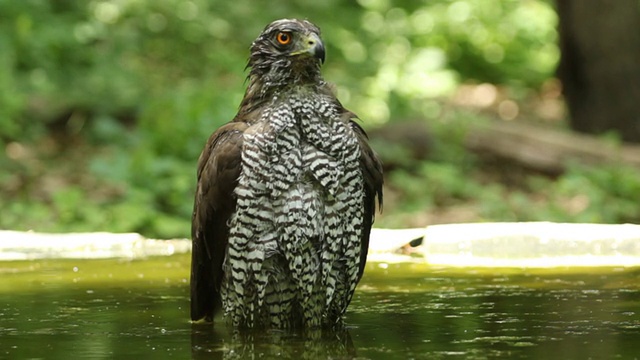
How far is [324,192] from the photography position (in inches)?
173

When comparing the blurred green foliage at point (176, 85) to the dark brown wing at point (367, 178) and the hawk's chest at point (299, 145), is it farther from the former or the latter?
the hawk's chest at point (299, 145)

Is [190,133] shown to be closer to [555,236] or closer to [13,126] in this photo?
[13,126]

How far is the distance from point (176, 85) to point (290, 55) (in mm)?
8681

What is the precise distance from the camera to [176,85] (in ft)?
42.9

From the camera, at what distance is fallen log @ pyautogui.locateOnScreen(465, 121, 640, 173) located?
400 inches

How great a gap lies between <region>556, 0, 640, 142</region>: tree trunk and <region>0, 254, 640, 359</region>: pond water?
19.4 feet

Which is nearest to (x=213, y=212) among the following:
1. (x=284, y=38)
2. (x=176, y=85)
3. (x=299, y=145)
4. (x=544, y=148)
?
(x=299, y=145)

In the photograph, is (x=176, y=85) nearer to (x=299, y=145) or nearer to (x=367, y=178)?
(x=367, y=178)

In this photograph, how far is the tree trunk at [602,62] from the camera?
1099cm

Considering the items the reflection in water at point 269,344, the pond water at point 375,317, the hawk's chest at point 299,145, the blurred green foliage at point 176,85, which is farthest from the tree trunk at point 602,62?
the reflection in water at point 269,344

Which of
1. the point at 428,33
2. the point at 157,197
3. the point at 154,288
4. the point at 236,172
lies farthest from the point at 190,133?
the point at 428,33

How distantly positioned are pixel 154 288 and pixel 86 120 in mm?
6561

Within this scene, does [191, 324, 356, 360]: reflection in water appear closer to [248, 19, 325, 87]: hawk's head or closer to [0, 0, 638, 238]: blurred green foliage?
[248, 19, 325, 87]: hawk's head

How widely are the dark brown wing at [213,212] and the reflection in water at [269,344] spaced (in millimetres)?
162
